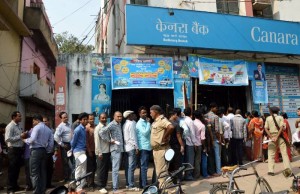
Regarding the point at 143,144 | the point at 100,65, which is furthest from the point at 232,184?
the point at 100,65

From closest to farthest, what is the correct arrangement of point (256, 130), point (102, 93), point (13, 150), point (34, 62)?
point (13, 150)
point (102, 93)
point (256, 130)
point (34, 62)

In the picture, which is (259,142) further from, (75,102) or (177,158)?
(75,102)

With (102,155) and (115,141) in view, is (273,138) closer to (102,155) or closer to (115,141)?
(115,141)

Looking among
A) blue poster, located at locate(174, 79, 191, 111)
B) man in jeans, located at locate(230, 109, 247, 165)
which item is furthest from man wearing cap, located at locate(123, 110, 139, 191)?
man in jeans, located at locate(230, 109, 247, 165)

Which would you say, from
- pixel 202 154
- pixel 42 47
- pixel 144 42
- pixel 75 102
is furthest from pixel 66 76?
pixel 42 47

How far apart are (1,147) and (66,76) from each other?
2829 millimetres

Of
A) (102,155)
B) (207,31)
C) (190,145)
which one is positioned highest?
(207,31)

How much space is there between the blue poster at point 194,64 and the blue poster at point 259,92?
2.33m

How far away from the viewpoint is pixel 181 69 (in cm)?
998

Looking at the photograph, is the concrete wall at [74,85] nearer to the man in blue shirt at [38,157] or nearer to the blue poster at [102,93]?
the blue poster at [102,93]

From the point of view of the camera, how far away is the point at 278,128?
7383 millimetres

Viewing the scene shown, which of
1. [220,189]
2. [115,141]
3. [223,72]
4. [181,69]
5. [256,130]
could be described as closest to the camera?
[220,189]

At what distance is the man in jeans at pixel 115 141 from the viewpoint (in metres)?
6.48

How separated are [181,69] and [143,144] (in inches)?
157
